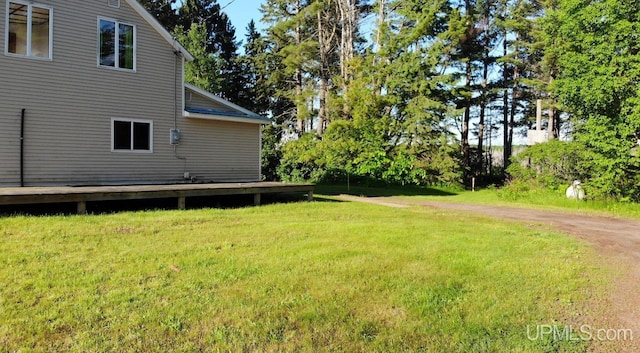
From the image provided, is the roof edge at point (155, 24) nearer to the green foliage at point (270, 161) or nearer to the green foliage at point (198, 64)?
the green foliage at point (270, 161)

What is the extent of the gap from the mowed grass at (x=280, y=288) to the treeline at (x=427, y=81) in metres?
7.88

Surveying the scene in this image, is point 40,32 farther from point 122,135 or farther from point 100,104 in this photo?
point 122,135

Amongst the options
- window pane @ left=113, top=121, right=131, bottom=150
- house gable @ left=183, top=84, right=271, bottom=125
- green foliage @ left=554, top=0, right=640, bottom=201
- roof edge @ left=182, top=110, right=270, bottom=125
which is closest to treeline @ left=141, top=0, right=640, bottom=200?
green foliage @ left=554, top=0, right=640, bottom=201

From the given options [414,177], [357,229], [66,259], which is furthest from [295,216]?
[414,177]

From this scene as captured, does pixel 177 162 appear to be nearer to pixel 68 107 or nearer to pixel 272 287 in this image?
pixel 68 107

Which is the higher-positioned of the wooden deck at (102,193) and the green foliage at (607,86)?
the green foliage at (607,86)

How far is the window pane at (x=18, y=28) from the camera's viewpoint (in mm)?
9219

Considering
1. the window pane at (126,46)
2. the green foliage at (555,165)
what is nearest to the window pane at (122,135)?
the window pane at (126,46)

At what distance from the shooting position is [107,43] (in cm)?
1044

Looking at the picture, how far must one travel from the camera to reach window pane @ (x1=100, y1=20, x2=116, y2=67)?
10.3 metres

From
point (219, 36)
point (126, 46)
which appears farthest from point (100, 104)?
point (219, 36)

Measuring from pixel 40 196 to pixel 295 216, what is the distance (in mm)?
4524

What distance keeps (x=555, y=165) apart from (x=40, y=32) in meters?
15.9

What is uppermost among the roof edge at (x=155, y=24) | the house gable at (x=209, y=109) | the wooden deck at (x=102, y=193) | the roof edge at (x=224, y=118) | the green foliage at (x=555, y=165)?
the roof edge at (x=155, y=24)
